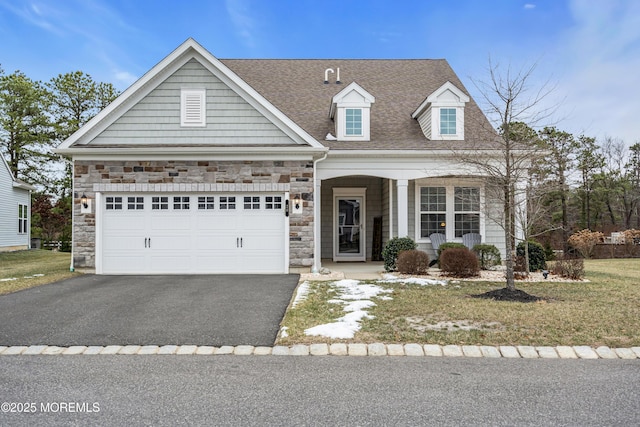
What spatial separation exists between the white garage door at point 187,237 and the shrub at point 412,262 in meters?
2.92

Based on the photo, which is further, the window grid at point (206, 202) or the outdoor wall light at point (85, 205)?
the window grid at point (206, 202)

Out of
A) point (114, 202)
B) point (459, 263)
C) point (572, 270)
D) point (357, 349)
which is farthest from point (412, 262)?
point (114, 202)

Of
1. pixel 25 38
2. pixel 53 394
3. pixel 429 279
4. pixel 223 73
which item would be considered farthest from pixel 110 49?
pixel 53 394

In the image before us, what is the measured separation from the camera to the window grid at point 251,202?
12016mm

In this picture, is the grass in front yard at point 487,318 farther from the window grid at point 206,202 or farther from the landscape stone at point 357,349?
the window grid at point 206,202

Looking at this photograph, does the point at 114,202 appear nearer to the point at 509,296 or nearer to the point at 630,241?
the point at 509,296

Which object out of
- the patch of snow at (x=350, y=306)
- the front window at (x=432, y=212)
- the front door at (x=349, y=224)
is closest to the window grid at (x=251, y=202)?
the patch of snow at (x=350, y=306)

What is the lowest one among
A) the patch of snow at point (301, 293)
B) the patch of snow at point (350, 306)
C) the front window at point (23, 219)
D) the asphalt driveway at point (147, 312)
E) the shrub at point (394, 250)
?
the asphalt driveway at point (147, 312)

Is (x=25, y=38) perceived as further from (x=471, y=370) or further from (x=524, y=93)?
(x=471, y=370)

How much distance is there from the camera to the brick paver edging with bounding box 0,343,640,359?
502 centimetres

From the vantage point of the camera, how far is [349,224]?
15945mm

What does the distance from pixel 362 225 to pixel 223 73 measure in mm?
6711

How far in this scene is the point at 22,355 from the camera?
5.07 metres

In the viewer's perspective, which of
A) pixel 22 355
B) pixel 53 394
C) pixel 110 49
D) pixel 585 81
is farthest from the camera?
pixel 585 81
